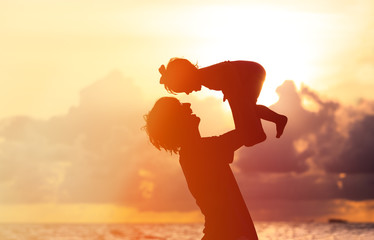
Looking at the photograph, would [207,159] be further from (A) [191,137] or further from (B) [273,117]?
(B) [273,117]

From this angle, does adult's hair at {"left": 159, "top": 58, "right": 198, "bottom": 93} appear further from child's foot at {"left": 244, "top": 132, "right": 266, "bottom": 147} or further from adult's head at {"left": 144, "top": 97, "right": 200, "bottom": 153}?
child's foot at {"left": 244, "top": 132, "right": 266, "bottom": 147}

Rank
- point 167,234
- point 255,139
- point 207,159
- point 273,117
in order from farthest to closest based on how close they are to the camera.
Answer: point 167,234 < point 273,117 < point 207,159 < point 255,139

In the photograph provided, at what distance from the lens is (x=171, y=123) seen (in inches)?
356

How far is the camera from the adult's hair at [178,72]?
912cm

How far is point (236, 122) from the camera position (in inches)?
352

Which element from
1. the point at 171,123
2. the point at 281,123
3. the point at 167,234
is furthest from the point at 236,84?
the point at 167,234

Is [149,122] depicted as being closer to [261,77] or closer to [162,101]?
[162,101]

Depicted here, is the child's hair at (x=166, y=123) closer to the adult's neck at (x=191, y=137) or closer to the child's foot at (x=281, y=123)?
the adult's neck at (x=191, y=137)

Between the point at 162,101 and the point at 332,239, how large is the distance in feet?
259

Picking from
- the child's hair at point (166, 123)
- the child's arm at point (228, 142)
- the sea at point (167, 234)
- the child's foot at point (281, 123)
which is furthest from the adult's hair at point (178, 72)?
the sea at point (167, 234)

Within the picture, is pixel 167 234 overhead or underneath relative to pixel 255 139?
overhead

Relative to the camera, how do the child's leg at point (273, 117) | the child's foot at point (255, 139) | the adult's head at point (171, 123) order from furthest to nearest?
the child's leg at point (273, 117), the adult's head at point (171, 123), the child's foot at point (255, 139)

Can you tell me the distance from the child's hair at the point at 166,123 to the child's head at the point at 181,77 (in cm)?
22

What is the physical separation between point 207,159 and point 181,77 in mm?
1009
